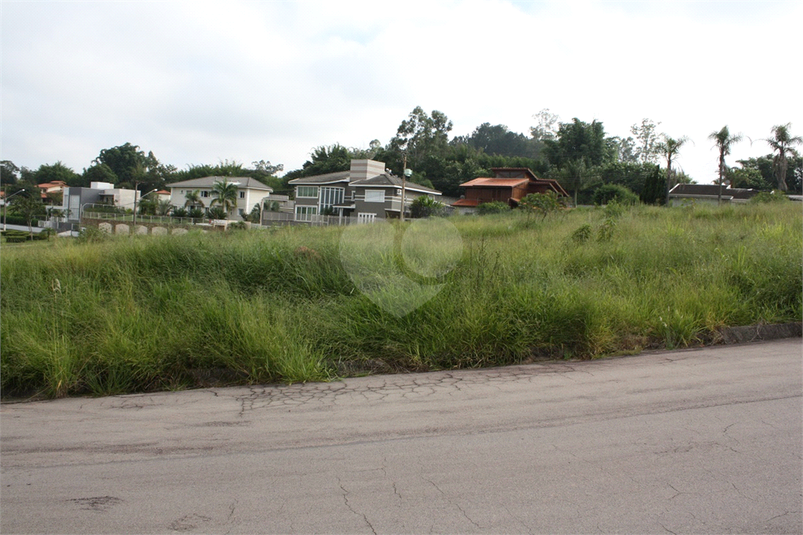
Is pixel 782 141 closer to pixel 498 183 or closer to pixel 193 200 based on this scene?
pixel 498 183

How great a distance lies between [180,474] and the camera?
393cm

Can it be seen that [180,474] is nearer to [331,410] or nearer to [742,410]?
[331,410]

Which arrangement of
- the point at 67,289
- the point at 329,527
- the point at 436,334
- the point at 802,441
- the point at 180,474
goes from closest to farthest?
1. the point at 329,527
2. the point at 180,474
3. the point at 802,441
4. the point at 436,334
5. the point at 67,289

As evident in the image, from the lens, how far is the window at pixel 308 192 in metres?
62.1

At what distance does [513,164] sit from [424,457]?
7376 centimetres

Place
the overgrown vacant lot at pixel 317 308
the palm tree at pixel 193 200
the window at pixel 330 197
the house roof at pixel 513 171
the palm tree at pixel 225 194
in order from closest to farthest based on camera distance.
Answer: the overgrown vacant lot at pixel 317 308 → the house roof at pixel 513 171 → the window at pixel 330 197 → the palm tree at pixel 225 194 → the palm tree at pixel 193 200

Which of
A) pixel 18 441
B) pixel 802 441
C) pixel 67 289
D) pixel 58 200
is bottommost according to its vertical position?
pixel 18 441

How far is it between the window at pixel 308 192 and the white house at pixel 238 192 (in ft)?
27.6

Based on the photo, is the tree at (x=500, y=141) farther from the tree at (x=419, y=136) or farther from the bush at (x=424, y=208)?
the bush at (x=424, y=208)

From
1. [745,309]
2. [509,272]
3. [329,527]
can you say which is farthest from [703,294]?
[329,527]

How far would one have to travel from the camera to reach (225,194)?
6462 centimetres

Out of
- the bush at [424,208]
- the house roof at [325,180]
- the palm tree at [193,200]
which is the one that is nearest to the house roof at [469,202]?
the bush at [424,208]

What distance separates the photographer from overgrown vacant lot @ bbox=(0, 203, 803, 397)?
20.8 feet

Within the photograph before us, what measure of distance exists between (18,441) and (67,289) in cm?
379
